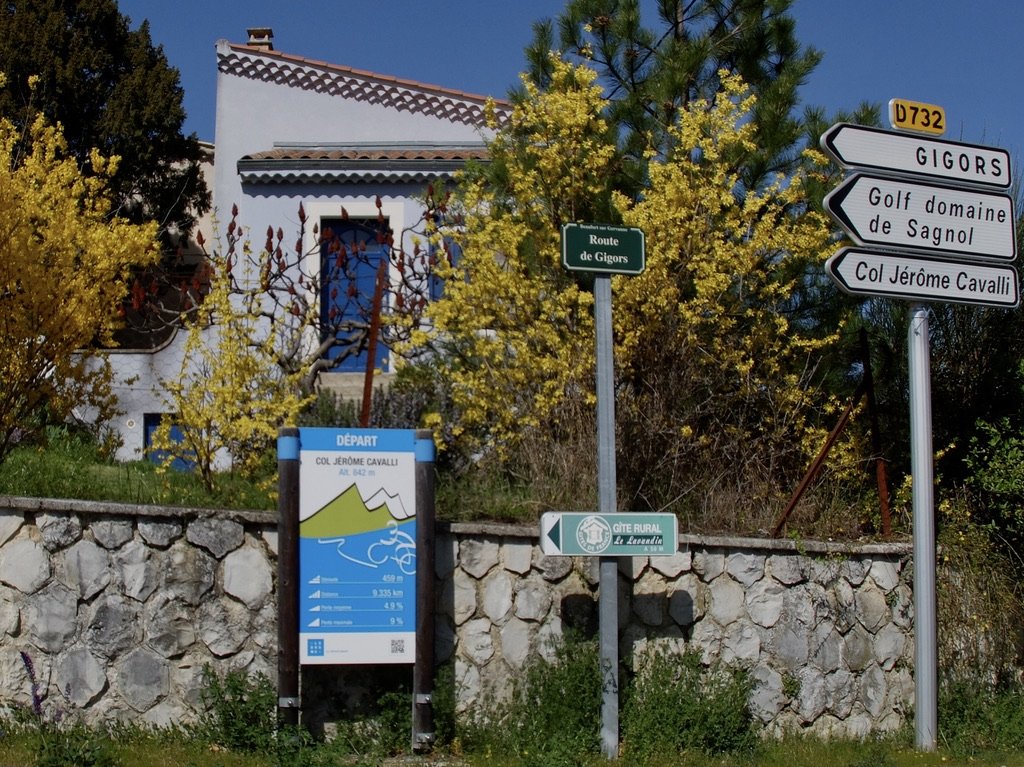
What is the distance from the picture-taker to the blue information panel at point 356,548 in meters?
6.90

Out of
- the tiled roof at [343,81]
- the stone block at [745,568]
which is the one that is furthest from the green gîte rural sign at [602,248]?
the tiled roof at [343,81]

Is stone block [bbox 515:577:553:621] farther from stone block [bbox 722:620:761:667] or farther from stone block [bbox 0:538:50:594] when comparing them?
stone block [bbox 0:538:50:594]

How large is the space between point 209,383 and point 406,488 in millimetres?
2066

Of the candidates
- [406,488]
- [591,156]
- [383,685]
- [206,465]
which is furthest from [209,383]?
[591,156]

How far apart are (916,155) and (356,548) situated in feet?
14.5

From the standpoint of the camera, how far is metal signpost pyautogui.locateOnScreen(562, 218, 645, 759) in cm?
692

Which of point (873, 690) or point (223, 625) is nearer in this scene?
point (223, 625)

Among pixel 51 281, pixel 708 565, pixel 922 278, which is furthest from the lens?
pixel 51 281

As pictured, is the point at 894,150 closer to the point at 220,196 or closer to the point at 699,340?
the point at 699,340

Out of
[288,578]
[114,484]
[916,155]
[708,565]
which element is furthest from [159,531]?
[916,155]

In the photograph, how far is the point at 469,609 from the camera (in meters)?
7.47

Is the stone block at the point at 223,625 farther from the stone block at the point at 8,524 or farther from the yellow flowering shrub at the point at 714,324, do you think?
the yellow flowering shrub at the point at 714,324

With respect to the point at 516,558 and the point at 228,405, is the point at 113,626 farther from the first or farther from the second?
the point at 516,558

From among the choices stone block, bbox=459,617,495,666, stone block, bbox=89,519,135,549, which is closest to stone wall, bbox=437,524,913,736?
stone block, bbox=459,617,495,666
